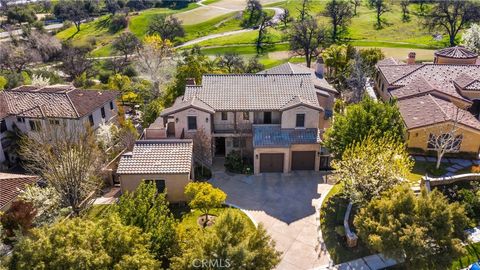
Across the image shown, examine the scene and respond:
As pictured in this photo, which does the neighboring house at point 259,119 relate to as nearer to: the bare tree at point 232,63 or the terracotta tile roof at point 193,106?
the terracotta tile roof at point 193,106

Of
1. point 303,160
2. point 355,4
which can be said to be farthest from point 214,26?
point 303,160

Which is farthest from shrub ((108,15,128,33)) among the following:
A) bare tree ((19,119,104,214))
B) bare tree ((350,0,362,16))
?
bare tree ((19,119,104,214))

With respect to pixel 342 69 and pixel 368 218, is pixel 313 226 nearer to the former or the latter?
pixel 368 218

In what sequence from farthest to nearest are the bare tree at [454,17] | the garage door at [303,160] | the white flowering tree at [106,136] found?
the bare tree at [454,17]
the white flowering tree at [106,136]
the garage door at [303,160]

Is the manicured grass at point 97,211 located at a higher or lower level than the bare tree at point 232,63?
lower

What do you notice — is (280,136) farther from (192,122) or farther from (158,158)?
(158,158)

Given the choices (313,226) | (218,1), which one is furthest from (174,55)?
(218,1)

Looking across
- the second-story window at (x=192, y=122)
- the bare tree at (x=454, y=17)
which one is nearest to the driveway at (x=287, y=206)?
the second-story window at (x=192, y=122)
